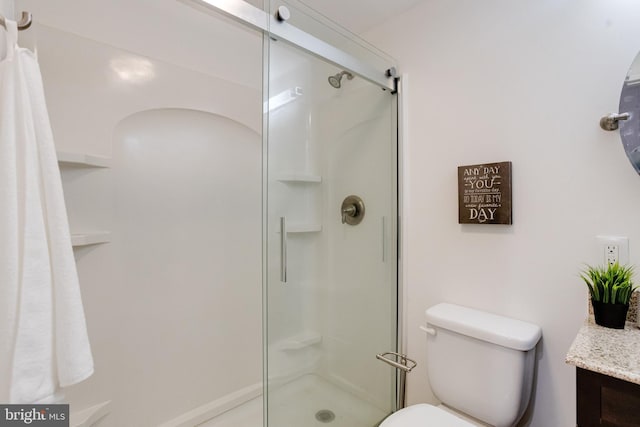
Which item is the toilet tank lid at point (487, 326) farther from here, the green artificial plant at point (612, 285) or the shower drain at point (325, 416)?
the shower drain at point (325, 416)

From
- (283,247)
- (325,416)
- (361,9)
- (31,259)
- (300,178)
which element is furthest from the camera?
(361,9)

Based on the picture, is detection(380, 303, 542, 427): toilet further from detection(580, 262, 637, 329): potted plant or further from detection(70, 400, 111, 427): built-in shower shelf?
detection(70, 400, 111, 427): built-in shower shelf

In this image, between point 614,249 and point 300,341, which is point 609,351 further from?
point 300,341

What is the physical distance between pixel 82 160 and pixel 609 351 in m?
1.99

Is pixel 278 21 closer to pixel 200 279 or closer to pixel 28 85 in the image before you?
pixel 28 85

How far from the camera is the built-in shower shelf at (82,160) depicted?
1265 millimetres

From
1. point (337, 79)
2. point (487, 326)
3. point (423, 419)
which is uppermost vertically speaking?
point (337, 79)

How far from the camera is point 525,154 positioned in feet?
4.03

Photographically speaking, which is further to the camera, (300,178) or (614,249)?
(300,178)

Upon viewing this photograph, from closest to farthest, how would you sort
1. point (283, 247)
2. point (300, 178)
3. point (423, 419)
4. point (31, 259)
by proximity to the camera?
point (31, 259), point (423, 419), point (283, 247), point (300, 178)

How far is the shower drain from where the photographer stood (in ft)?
4.65

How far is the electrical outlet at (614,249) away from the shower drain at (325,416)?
1.32 m

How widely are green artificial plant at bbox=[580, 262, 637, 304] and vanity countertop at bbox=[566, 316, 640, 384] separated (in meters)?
0.10

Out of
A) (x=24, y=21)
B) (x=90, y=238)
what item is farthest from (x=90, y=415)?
(x=24, y=21)
